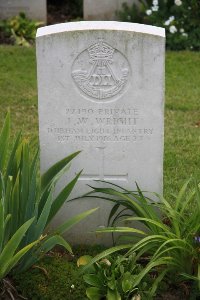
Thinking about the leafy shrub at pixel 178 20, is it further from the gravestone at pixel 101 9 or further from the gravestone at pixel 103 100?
the gravestone at pixel 103 100

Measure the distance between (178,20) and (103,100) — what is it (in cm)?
586

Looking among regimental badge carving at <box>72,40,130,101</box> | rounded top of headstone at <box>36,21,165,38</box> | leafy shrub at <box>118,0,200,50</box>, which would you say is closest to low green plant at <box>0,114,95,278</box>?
regimental badge carving at <box>72,40,130,101</box>

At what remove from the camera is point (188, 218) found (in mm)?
→ 4477

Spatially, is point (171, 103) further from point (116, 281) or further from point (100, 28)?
point (116, 281)

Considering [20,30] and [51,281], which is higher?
[20,30]

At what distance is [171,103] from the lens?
7984 mm

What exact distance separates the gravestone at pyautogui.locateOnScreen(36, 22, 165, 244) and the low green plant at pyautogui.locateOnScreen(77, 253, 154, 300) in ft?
2.03

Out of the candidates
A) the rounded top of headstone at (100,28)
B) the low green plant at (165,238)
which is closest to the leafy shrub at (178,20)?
the rounded top of headstone at (100,28)

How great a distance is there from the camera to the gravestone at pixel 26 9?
11.1m

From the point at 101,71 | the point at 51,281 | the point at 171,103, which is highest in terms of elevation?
the point at 101,71

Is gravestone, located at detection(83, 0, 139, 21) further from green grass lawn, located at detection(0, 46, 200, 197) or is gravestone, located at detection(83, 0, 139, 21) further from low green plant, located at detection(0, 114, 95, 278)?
low green plant, located at detection(0, 114, 95, 278)

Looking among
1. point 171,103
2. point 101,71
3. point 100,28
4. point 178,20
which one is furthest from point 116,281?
point 178,20

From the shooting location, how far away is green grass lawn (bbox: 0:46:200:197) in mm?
6350

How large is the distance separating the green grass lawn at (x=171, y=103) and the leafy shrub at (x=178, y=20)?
13.5 inches
